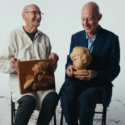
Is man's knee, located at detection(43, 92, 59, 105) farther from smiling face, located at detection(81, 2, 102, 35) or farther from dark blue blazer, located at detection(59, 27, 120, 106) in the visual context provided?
smiling face, located at detection(81, 2, 102, 35)

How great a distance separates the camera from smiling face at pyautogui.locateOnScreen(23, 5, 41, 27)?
11.5ft

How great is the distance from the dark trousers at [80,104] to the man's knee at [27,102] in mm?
420

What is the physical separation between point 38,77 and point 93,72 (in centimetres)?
81

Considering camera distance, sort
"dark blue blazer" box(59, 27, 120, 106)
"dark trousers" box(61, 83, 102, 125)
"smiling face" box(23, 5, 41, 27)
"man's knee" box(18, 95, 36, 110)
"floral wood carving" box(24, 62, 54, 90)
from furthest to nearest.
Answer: "smiling face" box(23, 5, 41, 27) → "dark blue blazer" box(59, 27, 120, 106) → "floral wood carving" box(24, 62, 54, 90) → "man's knee" box(18, 95, 36, 110) → "dark trousers" box(61, 83, 102, 125)

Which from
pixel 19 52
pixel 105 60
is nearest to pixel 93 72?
pixel 105 60

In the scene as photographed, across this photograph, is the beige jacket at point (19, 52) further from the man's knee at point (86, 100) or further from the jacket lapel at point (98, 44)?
the jacket lapel at point (98, 44)

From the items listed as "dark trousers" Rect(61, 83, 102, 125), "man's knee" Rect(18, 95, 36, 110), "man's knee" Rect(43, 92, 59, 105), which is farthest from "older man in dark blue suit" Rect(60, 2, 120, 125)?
"man's knee" Rect(18, 95, 36, 110)

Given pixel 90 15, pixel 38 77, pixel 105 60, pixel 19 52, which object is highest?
pixel 90 15

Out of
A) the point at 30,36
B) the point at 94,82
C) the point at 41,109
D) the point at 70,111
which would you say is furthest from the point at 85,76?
the point at 30,36

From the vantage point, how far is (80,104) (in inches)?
118

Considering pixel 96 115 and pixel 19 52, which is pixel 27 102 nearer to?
pixel 19 52

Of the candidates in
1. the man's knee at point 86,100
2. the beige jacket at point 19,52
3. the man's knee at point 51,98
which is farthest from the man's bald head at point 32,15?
the man's knee at point 86,100

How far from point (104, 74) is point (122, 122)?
4.87 feet

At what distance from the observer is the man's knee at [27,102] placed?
306cm
